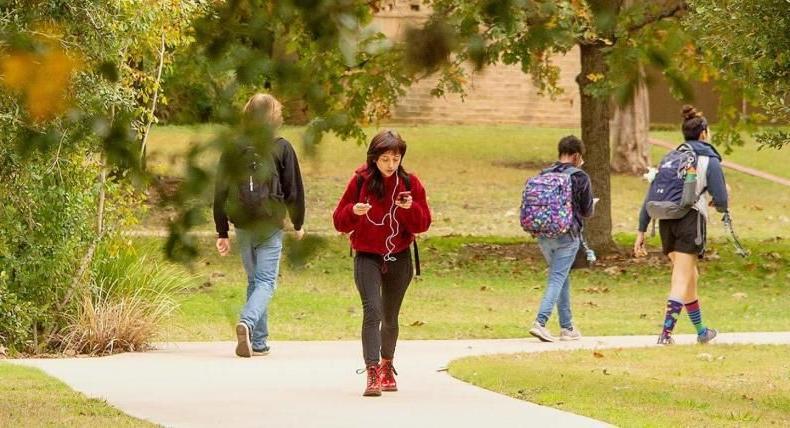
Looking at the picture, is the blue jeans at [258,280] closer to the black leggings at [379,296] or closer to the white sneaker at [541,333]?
the black leggings at [379,296]

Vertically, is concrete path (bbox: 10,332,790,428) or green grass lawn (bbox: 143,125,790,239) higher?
concrete path (bbox: 10,332,790,428)

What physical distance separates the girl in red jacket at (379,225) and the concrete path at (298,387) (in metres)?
0.29

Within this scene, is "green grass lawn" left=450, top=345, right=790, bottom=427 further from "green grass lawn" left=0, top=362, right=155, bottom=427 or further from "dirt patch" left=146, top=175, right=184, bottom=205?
"dirt patch" left=146, top=175, right=184, bottom=205

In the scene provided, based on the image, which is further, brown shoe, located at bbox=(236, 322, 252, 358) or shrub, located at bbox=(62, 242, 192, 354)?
shrub, located at bbox=(62, 242, 192, 354)

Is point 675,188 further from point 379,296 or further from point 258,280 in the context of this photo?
point 379,296

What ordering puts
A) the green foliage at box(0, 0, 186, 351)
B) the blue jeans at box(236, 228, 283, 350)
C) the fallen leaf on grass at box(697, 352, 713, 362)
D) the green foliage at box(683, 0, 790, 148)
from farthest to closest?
the fallen leaf on grass at box(697, 352, 713, 362) → the blue jeans at box(236, 228, 283, 350) → the green foliage at box(683, 0, 790, 148) → the green foliage at box(0, 0, 186, 351)

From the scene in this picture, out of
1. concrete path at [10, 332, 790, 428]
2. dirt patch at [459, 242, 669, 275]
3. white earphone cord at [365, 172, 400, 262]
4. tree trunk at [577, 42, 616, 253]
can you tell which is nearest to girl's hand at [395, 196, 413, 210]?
white earphone cord at [365, 172, 400, 262]

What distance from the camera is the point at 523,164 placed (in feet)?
121

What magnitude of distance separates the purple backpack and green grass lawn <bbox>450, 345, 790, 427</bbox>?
1309mm

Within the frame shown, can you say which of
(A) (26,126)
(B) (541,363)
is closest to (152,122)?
(B) (541,363)

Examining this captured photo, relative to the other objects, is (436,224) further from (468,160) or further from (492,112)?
(492,112)

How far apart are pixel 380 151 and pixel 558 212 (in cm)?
385

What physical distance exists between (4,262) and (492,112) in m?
33.8

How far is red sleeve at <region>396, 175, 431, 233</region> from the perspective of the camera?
32.2 feet
